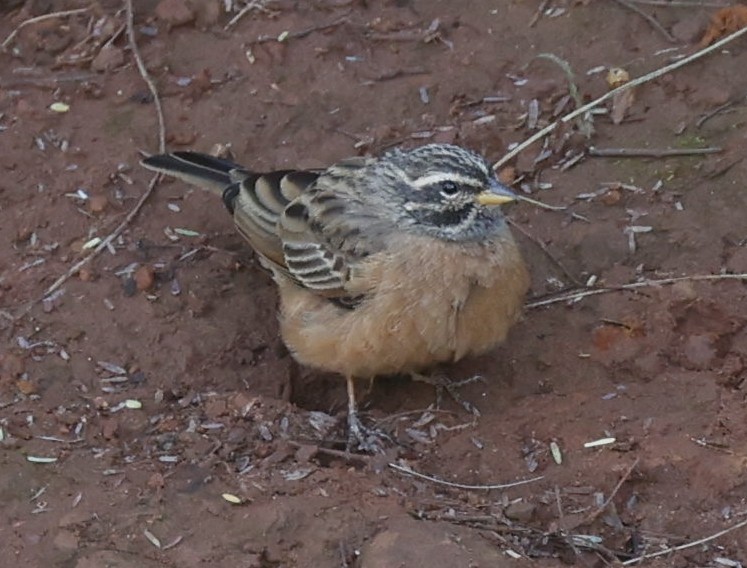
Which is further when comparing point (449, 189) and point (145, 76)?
point (145, 76)

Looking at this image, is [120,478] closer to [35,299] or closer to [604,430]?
[35,299]

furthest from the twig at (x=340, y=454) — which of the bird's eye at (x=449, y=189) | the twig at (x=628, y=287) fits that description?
the twig at (x=628, y=287)

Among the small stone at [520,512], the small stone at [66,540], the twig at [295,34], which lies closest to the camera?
the small stone at [66,540]

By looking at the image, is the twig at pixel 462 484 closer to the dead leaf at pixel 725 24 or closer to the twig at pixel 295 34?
the dead leaf at pixel 725 24

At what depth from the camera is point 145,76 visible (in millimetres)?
9141

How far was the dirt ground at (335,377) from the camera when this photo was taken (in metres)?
6.19

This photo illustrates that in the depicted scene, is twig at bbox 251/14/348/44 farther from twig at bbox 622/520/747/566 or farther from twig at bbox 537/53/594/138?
twig at bbox 622/520/747/566

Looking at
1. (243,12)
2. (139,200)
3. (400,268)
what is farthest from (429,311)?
(243,12)

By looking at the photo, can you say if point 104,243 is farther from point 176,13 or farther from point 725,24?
point 725,24

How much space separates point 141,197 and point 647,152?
10.3 feet

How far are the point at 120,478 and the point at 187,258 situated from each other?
2.05 metres

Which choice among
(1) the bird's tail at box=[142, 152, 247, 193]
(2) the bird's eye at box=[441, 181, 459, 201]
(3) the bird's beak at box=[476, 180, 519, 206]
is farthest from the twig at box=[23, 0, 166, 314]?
(3) the bird's beak at box=[476, 180, 519, 206]

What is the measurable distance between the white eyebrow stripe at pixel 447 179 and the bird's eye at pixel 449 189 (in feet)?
0.08

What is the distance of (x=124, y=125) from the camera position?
8953 millimetres
